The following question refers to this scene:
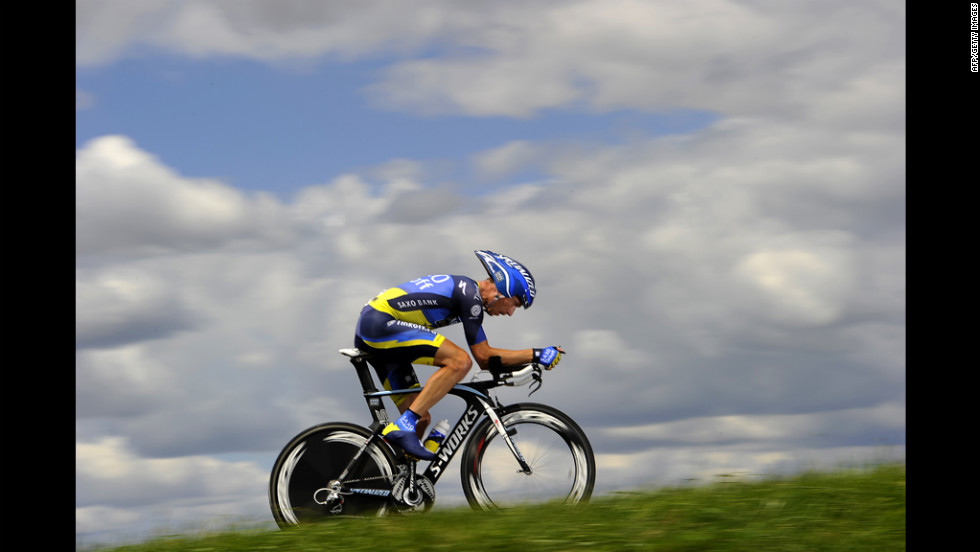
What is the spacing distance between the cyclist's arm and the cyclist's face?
39cm

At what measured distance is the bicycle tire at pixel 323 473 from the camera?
30.9ft

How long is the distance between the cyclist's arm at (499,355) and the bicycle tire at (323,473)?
4.52 ft

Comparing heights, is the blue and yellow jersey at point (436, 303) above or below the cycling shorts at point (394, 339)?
above

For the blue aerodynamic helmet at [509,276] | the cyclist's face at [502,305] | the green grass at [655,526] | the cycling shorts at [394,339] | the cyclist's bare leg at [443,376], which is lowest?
the green grass at [655,526]

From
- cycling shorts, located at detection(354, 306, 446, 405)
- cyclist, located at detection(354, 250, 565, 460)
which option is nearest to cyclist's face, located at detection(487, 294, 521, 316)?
cyclist, located at detection(354, 250, 565, 460)

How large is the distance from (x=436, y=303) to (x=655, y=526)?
327cm

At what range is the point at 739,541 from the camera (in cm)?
718

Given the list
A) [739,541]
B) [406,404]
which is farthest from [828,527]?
[406,404]

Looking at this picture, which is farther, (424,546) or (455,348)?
(455,348)

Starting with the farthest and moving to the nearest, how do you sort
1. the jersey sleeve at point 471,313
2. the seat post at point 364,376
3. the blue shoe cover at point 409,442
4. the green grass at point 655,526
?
the seat post at point 364,376 → the jersey sleeve at point 471,313 → the blue shoe cover at point 409,442 → the green grass at point 655,526

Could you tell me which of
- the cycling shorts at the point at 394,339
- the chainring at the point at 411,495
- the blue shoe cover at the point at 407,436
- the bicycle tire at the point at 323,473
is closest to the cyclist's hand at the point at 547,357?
the cycling shorts at the point at 394,339

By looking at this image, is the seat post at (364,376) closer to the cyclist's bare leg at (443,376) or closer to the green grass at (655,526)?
the cyclist's bare leg at (443,376)
